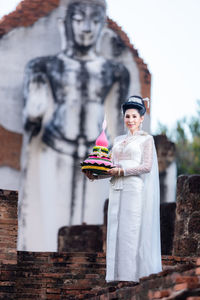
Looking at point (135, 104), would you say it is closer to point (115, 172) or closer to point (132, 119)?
point (132, 119)

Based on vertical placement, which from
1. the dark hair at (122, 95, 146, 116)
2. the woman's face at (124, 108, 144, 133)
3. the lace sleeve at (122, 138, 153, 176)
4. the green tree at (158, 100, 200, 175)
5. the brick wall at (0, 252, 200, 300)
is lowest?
the brick wall at (0, 252, 200, 300)

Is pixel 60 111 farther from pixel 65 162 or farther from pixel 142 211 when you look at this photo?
pixel 142 211

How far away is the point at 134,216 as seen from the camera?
22.3ft

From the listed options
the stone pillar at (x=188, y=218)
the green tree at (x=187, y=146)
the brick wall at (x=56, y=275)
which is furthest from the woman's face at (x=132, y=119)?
the green tree at (x=187, y=146)

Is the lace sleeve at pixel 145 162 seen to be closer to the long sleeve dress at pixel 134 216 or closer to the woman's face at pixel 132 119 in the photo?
the long sleeve dress at pixel 134 216

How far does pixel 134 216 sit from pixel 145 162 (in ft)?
1.59

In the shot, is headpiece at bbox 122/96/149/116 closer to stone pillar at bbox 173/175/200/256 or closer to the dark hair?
the dark hair

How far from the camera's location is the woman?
6715 millimetres

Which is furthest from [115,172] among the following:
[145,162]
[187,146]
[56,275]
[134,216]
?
[187,146]

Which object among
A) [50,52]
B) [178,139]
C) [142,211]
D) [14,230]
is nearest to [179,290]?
[142,211]

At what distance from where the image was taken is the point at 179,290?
520 cm

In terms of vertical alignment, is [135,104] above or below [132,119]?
above

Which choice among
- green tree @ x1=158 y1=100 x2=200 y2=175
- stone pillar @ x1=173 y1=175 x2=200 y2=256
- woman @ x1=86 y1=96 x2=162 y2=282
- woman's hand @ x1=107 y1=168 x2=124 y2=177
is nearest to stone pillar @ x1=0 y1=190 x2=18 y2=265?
woman @ x1=86 y1=96 x2=162 y2=282

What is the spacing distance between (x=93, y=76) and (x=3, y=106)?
205 cm
